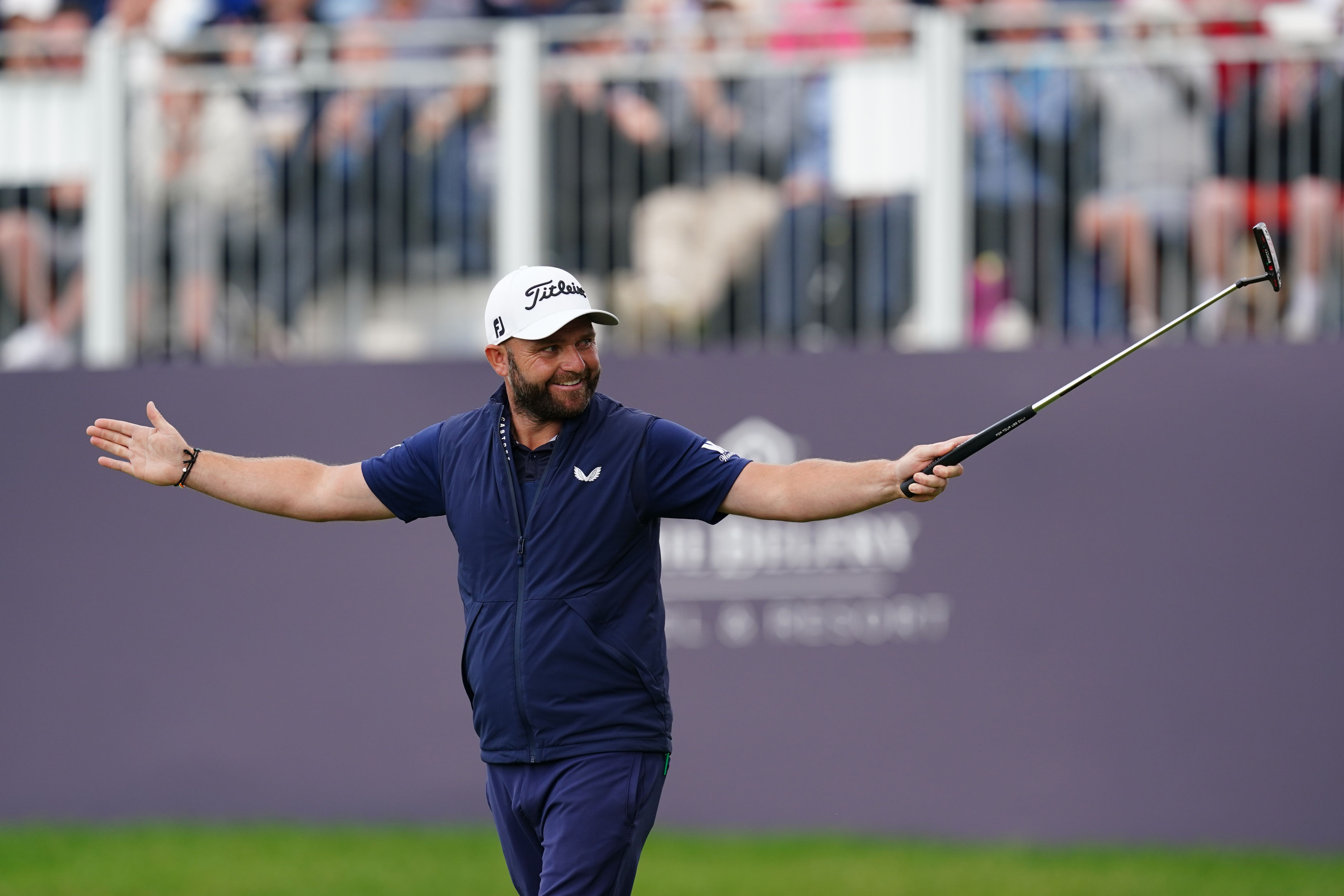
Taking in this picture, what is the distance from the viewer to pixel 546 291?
491 cm

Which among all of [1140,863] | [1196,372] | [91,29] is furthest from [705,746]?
[91,29]

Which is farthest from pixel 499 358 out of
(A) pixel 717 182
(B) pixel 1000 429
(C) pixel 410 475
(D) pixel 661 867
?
(D) pixel 661 867

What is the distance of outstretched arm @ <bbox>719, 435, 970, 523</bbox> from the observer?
4.44m

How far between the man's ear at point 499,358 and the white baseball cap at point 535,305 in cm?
4

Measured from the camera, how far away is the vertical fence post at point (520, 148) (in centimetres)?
849

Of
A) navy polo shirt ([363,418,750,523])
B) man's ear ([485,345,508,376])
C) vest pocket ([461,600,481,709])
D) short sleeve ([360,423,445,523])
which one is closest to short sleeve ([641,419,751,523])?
navy polo shirt ([363,418,750,523])

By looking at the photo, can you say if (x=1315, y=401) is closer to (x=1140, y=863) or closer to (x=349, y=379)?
(x=1140, y=863)

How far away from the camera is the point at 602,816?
4.73m

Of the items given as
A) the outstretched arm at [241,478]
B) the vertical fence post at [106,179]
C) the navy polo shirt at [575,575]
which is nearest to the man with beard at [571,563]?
the navy polo shirt at [575,575]

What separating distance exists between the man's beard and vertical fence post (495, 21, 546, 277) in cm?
357

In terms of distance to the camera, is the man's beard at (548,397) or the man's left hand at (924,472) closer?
the man's left hand at (924,472)

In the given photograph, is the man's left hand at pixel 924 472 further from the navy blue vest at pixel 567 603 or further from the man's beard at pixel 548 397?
the man's beard at pixel 548 397

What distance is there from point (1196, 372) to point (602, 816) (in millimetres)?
4810

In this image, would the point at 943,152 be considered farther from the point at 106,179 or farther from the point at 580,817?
the point at 580,817
